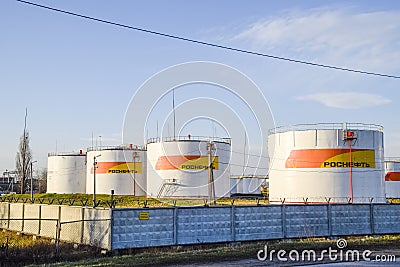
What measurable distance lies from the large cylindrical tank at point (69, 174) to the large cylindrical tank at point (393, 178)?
4188 cm

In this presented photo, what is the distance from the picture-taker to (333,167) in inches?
1358

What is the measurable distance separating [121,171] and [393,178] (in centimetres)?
3558

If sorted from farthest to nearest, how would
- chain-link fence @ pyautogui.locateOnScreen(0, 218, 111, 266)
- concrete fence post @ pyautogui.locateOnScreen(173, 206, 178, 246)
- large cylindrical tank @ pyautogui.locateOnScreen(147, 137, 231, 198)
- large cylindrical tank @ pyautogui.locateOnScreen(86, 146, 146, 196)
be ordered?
large cylindrical tank @ pyautogui.locateOnScreen(86, 146, 146, 196) → large cylindrical tank @ pyautogui.locateOnScreen(147, 137, 231, 198) → concrete fence post @ pyautogui.locateOnScreen(173, 206, 178, 246) → chain-link fence @ pyautogui.locateOnScreen(0, 218, 111, 266)

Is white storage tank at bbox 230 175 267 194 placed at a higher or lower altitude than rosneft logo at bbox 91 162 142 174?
lower

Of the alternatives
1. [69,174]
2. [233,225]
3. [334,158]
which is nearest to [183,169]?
[334,158]

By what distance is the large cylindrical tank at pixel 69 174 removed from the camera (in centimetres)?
7219

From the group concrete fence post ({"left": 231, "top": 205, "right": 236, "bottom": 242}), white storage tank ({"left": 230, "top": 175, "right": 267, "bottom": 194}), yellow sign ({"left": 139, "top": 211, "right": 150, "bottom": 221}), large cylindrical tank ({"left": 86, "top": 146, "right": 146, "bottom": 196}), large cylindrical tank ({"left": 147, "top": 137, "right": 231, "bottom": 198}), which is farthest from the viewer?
white storage tank ({"left": 230, "top": 175, "right": 267, "bottom": 194})

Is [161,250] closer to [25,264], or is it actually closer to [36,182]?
[25,264]

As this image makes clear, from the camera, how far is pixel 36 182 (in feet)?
383

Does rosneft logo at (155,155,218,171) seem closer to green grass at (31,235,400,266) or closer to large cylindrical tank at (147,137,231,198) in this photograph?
large cylindrical tank at (147,137,231,198)

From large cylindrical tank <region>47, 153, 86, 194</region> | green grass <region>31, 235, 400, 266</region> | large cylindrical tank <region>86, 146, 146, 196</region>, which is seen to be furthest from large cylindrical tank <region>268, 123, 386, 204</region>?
large cylindrical tank <region>47, 153, 86, 194</region>

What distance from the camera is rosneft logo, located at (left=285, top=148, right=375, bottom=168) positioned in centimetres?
3459

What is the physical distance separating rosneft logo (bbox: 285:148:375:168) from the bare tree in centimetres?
5821

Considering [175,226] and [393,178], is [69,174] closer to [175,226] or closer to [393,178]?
[393,178]
